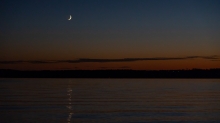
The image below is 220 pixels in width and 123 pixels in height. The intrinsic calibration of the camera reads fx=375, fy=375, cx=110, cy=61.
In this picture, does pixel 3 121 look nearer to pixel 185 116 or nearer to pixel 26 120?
pixel 26 120

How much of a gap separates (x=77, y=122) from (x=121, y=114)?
5.24 m

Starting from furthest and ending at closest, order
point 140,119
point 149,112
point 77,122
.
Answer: point 149,112 → point 140,119 → point 77,122

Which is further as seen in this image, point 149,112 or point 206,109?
point 206,109

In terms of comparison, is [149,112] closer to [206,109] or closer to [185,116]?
[185,116]

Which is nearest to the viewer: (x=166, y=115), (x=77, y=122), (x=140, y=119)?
(x=77, y=122)

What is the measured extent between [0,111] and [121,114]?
9.47 m

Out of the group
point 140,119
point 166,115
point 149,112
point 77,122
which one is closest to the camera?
point 77,122

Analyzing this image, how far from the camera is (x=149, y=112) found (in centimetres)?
2998

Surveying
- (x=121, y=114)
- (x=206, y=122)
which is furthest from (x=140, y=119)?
(x=206, y=122)

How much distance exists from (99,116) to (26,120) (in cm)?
533

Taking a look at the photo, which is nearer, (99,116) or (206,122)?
(206,122)

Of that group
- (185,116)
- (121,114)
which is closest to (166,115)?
(185,116)

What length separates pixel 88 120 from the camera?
25.2 meters

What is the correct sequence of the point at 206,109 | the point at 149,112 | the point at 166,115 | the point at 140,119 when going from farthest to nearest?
the point at 206,109 < the point at 149,112 < the point at 166,115 < the point at 140,119
